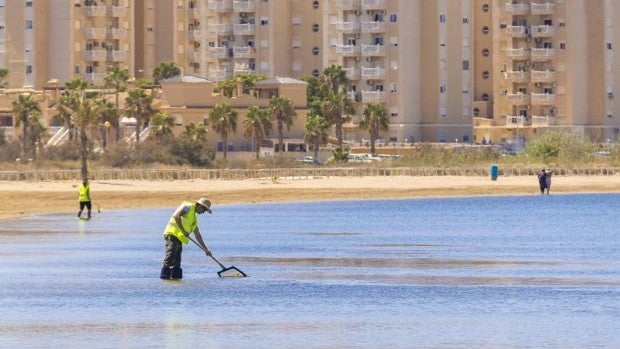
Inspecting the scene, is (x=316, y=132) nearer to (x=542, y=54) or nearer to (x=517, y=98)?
(x=517, y=98)

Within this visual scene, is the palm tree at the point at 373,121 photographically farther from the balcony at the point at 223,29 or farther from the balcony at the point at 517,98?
the balcony at the point at 223,29

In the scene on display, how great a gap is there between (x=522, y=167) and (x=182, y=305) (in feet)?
248

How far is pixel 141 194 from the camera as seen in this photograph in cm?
8462

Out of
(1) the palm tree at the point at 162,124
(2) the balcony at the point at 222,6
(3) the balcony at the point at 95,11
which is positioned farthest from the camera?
(2) the balcony at the point at 222,6

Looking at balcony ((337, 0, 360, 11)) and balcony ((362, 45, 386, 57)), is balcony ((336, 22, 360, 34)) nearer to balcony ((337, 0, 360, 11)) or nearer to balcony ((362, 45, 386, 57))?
balcony ((337, 0, 360, 11))

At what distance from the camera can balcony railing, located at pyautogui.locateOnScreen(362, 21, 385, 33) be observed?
5384 inches

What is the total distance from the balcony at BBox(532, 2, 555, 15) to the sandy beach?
102 feet

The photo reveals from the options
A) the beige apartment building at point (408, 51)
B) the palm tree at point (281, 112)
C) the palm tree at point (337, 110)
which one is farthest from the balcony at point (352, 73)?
the palm tree at point (281, 112)

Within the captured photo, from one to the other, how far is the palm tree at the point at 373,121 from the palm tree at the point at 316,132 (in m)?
5.67

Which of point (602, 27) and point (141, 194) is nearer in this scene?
point (141, 194)

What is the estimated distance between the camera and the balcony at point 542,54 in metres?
137

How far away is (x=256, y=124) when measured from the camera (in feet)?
390

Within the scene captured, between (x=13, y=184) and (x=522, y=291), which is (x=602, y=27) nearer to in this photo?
(x=13, y=184)

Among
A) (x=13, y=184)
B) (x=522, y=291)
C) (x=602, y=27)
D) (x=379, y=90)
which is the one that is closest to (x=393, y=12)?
(x=379, y=90)
